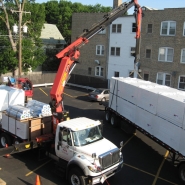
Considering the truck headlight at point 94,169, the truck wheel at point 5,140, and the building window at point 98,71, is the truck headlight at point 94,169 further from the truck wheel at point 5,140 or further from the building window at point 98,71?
the building window at point 98,71

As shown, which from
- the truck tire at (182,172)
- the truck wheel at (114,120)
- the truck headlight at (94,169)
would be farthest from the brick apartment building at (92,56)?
the truck headlight at (94,169)

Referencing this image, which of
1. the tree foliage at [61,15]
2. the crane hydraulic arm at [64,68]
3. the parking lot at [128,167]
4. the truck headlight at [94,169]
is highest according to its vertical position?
the tree foliage at [61,15]

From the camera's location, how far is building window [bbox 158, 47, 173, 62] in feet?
101

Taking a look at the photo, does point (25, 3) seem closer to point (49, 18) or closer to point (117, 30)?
point (117, 30)

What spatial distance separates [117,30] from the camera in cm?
3534

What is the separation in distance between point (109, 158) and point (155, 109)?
17.1 feet

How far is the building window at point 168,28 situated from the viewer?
3000 centimetres

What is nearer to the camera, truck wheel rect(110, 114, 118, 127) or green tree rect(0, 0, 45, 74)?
truck wheel rect(110, 114, 118, 127)

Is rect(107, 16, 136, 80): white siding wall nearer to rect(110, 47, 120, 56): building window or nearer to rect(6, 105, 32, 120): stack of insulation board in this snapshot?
rect(110, 47, 120, 56): building window

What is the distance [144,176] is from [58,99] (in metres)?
5.58

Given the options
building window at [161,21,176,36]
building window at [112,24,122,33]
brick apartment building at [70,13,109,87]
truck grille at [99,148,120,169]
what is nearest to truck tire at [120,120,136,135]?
truck grille at [99,148,120,169]

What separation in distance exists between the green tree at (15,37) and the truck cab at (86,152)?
23.9m

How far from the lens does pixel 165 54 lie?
1220 inches

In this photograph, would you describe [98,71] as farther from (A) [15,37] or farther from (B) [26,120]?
(B) [26,120]
